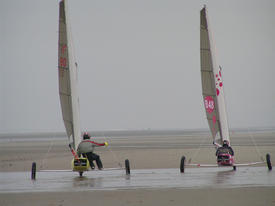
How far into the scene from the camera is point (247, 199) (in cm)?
1003

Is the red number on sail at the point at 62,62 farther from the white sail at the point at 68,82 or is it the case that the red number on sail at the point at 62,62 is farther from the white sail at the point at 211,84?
the white sail at the point at 211,84

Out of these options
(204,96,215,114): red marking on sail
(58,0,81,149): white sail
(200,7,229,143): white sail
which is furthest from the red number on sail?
(204,96,215,114): red marking on sail

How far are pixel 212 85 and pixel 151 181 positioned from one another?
21.0ft

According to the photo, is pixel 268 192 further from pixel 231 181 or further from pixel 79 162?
pixel 79 162

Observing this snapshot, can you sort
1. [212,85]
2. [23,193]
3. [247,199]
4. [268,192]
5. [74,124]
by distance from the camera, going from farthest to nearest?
[212,85] < [74,124] < [23,193] < [268,192] < [247,199]

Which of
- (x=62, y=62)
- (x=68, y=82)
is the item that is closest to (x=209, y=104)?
(x=68, y=82)

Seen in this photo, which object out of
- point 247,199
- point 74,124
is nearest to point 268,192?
point 247,199

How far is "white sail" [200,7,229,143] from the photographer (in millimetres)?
19312

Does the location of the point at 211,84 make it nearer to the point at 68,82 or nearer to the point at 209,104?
the point at 209,104

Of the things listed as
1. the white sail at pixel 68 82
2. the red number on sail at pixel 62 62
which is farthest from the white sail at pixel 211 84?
the red number on sail at pixel 62 62

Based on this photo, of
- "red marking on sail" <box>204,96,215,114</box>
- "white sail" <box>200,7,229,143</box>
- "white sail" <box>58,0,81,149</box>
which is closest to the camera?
"white sail" <box>58,0,81,149</box>

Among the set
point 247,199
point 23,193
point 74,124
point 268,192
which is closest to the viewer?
point 247,199

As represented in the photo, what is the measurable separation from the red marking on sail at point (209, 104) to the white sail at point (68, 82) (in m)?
4.64

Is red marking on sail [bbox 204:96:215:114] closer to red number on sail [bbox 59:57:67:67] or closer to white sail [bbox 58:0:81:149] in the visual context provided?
white sail [bbox 58:0:81:149]
